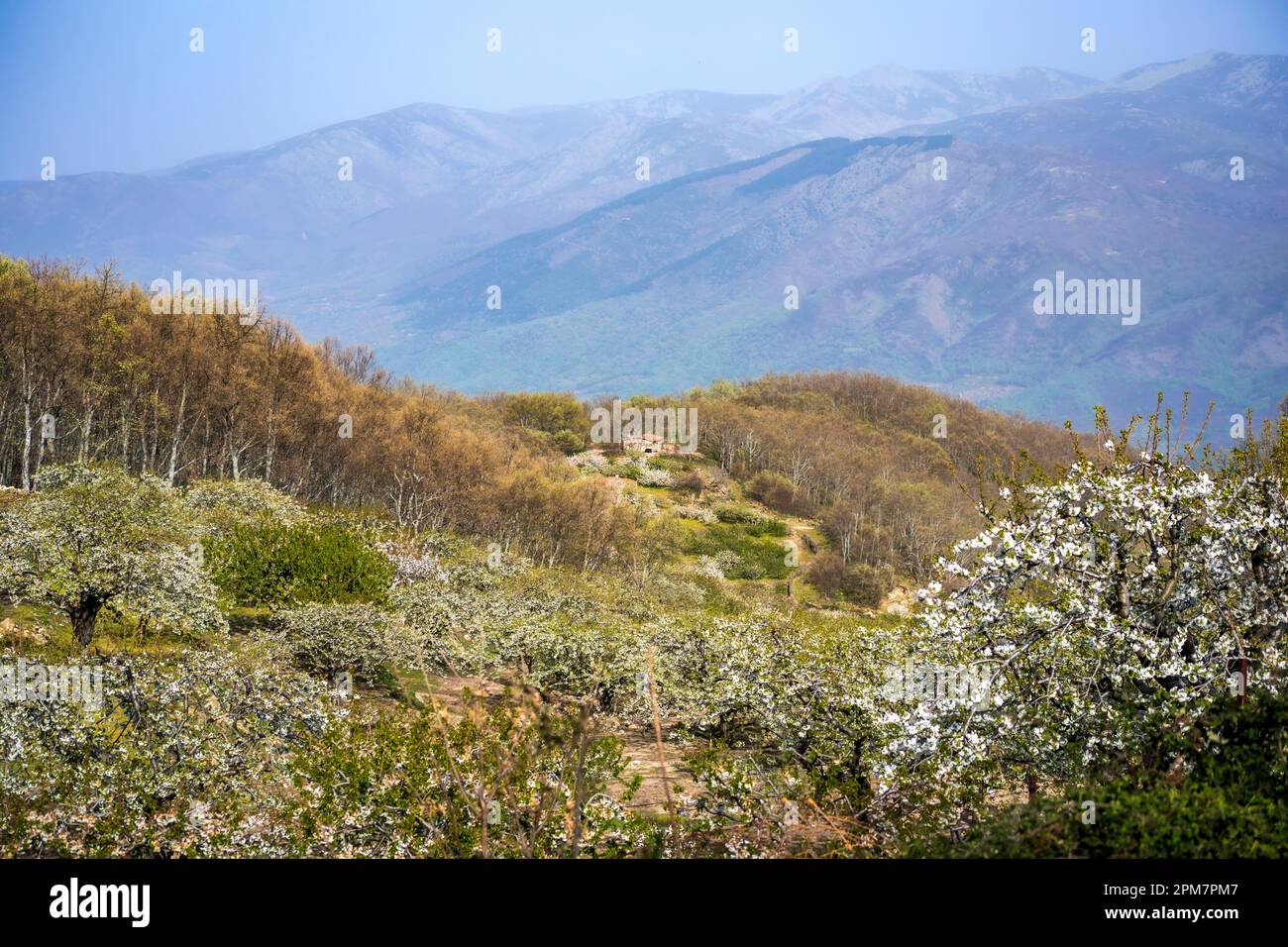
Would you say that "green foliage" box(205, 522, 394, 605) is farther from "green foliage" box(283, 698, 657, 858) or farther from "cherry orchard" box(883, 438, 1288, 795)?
"cherry orchard" box(883, 438, 1288, 795)

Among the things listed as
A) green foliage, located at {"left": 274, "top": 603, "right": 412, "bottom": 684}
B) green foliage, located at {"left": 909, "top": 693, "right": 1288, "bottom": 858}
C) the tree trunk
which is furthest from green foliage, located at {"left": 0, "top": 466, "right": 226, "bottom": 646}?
green foliage, located at {"left": 909, "top": 693, "right": 1288, "bottom": 858}

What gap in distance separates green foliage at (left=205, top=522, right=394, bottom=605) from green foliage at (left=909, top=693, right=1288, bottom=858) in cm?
2394

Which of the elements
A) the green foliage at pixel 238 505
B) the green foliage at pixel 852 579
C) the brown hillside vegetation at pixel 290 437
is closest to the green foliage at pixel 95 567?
the green foliage at pixel 238 505

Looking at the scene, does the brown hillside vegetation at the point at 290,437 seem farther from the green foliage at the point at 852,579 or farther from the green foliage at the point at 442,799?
the green foliage at the point at 442,799

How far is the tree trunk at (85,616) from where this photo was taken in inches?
875

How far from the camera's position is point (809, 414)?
136 m

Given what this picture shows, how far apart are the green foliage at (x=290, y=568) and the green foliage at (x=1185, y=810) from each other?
2394cm

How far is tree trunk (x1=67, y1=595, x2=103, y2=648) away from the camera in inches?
875

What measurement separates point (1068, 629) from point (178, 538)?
22420mm

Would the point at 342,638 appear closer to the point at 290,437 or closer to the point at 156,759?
the point at 156,759

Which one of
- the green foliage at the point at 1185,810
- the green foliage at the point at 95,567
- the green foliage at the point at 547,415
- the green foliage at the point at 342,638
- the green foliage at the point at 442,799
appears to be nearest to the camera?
the green foliage at the point at 1185,810

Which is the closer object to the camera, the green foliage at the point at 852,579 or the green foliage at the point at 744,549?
the green foliage at the point at 852,579
